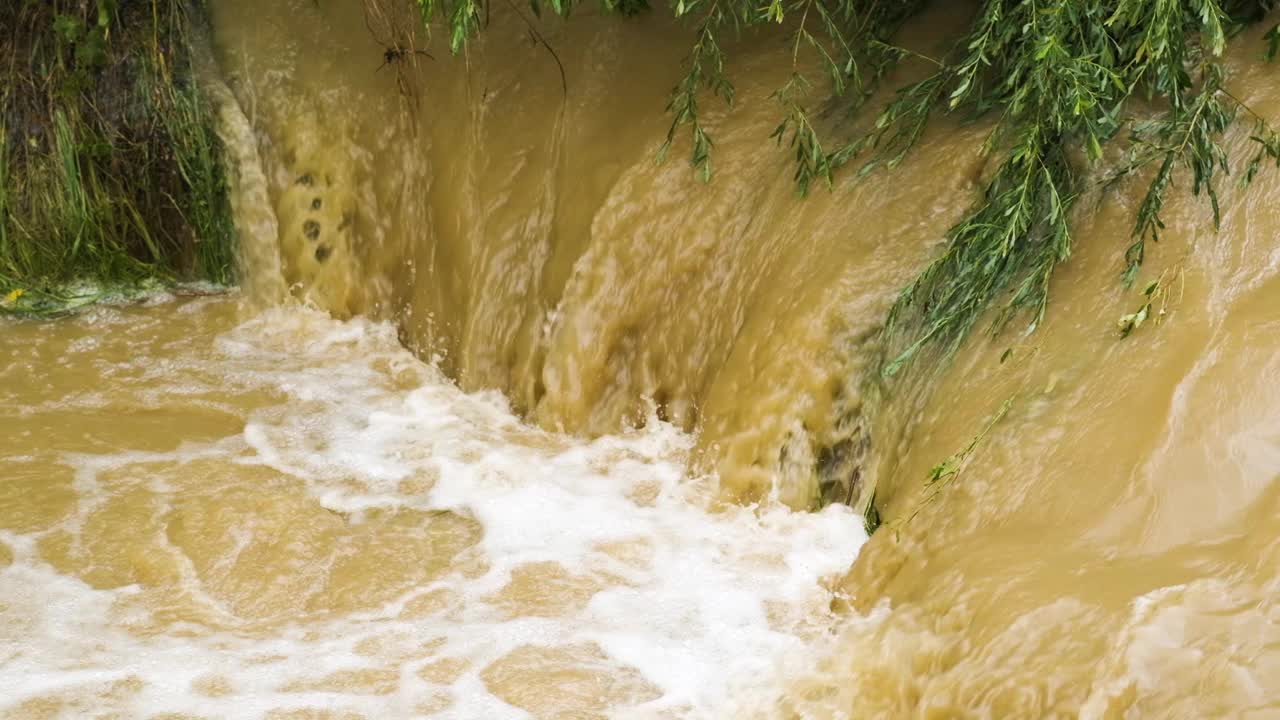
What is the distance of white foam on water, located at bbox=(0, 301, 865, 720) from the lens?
10.6 feet

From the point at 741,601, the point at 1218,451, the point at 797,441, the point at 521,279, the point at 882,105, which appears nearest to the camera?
the point at 1218,451

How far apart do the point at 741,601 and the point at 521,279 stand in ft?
5.66

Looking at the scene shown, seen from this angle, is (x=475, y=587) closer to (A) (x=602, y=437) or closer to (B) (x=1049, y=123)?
(A) (x=602, y=437)

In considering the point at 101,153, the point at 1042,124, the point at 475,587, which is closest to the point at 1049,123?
the point at 1042,124

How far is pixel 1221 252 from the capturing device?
3201 millimetres

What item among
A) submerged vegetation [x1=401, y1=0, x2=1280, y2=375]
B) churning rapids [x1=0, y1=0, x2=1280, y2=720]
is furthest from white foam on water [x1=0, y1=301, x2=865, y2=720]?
submerged vegetation [x1=401, y1=0, x2=1280, y2=375]

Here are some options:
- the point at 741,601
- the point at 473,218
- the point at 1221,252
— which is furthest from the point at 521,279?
the point at 1221,252

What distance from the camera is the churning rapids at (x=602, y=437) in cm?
290

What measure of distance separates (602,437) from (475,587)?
2.93 ft

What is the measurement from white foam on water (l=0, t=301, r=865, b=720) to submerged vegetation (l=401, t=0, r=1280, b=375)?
26.7 inches

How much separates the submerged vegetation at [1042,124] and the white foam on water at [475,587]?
68 cm

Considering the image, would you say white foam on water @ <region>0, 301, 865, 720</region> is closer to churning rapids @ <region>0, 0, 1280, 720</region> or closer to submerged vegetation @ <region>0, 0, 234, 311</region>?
churning rapids @ <region>0, 0, 1280, 720</region>

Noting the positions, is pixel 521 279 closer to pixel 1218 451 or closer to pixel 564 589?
pixel 564 589

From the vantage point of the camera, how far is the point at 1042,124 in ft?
11.3
